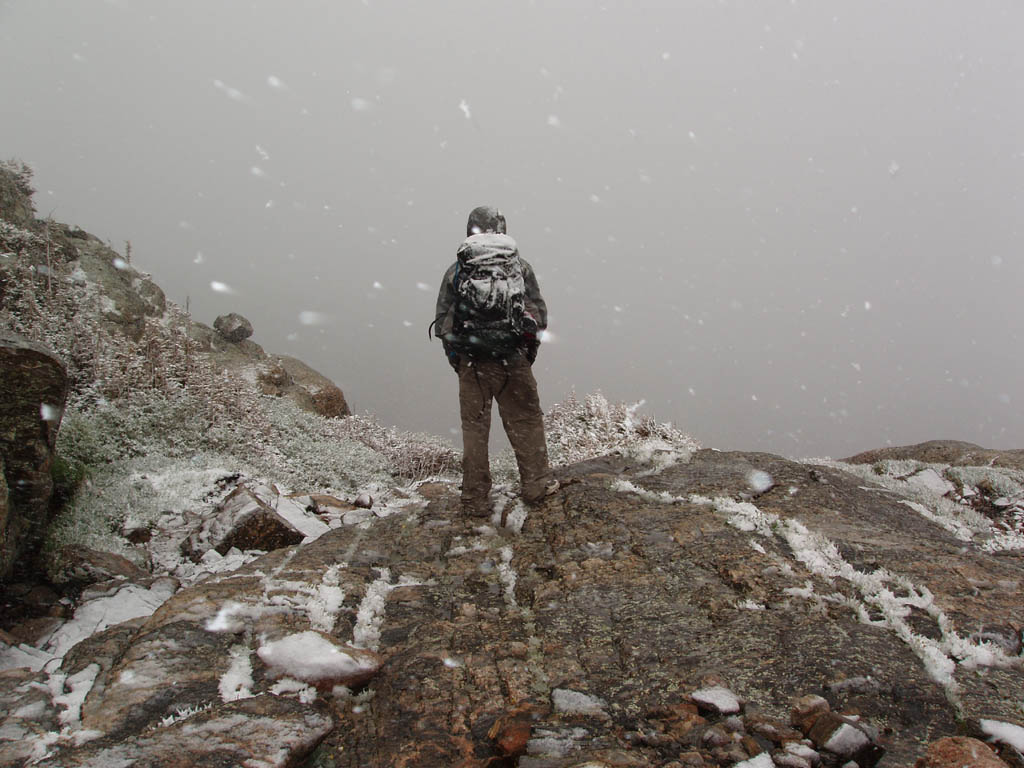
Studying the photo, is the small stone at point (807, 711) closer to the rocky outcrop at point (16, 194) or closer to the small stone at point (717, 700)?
the small stone at point (717, 700)

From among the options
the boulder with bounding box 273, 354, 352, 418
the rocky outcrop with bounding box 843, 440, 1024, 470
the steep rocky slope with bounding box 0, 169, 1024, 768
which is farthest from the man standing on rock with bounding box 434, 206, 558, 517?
the boulder with bounding box 273, 354, 352, 418

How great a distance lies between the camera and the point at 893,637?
11.0 ft

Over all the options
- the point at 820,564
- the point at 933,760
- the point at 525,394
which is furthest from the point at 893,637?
the point at 525,394

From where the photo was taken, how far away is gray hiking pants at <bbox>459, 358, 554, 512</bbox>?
245 inches

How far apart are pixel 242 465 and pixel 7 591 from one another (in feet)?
13.6

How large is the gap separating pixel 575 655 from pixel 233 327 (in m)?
19.3

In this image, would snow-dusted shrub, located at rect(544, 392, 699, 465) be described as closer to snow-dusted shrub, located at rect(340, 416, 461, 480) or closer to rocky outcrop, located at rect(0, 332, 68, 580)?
snow-dusted shrub, located at rect(340, 416, 461, 480)

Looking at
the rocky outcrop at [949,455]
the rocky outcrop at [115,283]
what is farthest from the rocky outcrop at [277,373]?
the rocky outcrop at [949,455]

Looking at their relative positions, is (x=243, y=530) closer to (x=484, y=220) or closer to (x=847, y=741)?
(x=484, y=220)

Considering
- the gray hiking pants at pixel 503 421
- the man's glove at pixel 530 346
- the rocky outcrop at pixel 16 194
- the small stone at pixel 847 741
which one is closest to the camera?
the small stone at pixel 847 741

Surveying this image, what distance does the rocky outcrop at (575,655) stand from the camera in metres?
2.55

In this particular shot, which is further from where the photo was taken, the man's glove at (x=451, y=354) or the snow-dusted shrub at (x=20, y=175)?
the snow-dusted shrub at (x=20, y=175)

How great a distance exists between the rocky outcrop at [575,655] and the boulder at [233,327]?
16479 millimetres

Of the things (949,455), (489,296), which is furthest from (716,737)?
(949,455)
